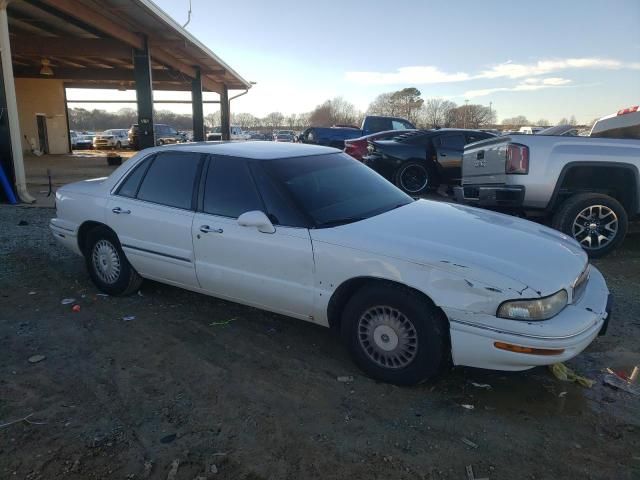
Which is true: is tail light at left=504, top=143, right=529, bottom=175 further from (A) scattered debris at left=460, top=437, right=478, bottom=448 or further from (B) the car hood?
(A) scattered debris at left=460, top=437, right=478, bottom=448

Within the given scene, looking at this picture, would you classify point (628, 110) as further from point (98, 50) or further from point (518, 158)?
point (98, 50)

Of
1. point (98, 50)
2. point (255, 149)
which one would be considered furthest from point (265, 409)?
point (98, 50)

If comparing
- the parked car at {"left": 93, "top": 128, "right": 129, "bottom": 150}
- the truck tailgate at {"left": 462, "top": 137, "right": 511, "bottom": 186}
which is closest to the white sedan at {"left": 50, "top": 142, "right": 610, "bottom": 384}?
the truck tailgate at {"left": 462, "top": 137, "right": 511, "bottom": 186}

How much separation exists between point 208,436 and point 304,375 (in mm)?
872

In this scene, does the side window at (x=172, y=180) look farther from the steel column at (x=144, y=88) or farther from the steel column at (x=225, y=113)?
the steel column at (x=225, y=113)

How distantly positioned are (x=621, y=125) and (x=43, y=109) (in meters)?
29.8

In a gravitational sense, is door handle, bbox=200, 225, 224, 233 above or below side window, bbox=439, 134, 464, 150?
below

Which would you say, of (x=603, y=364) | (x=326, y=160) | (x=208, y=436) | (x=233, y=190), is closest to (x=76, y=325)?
(x=233, y=190)

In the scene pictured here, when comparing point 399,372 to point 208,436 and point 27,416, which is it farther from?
point 27,416

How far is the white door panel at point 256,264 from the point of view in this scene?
343cm

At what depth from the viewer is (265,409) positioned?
9.75 feet

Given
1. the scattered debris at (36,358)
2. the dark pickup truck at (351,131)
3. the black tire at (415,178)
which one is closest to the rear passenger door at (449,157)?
the black tire at (415,178)

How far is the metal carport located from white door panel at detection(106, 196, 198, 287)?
6557mm

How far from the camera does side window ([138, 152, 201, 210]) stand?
4152mm
